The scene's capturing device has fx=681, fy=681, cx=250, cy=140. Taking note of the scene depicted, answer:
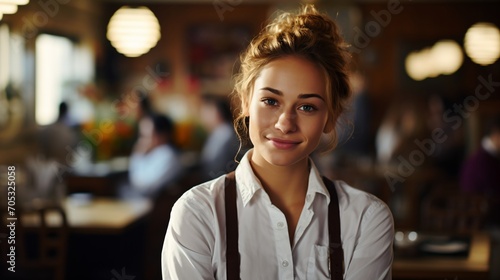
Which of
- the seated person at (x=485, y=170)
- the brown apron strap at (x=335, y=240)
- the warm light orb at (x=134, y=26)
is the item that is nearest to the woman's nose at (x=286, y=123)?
the brown apron strap at (x=335, y=240)

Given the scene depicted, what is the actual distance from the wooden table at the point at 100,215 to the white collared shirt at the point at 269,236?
2.34 m

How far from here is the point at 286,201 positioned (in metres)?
1.69

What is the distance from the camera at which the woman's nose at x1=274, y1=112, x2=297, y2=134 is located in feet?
5.14

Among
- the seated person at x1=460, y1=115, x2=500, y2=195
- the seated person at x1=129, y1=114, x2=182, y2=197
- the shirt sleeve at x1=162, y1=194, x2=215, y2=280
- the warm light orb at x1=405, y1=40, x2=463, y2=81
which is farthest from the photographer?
the warm light orb at x1=405, y1=40, x2=463, y2=81

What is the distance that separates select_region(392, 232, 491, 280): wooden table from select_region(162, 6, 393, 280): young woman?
1047 mm

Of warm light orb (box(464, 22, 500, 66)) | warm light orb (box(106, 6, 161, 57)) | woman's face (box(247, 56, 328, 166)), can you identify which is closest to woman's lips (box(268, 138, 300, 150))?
woman's face (box(247, 56, 328, 166))

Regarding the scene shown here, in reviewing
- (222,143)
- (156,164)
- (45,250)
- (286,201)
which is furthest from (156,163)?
(286,201)

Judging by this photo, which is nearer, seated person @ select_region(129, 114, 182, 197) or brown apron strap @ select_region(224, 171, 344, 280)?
brown apron strap @ select_region(224, 171, 344, 280)

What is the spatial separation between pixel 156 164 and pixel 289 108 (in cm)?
394

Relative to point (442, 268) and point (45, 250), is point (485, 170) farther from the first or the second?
point (45, 250)

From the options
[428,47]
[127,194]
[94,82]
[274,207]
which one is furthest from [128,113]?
[274,207]

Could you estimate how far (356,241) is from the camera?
164 cm

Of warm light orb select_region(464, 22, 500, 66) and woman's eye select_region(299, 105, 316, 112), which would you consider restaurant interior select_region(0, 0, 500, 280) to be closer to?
warm light orb select_region(464, 22, 500, 66)

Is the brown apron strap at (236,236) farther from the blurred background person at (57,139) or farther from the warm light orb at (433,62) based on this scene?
the warm light orb at (433,62)
